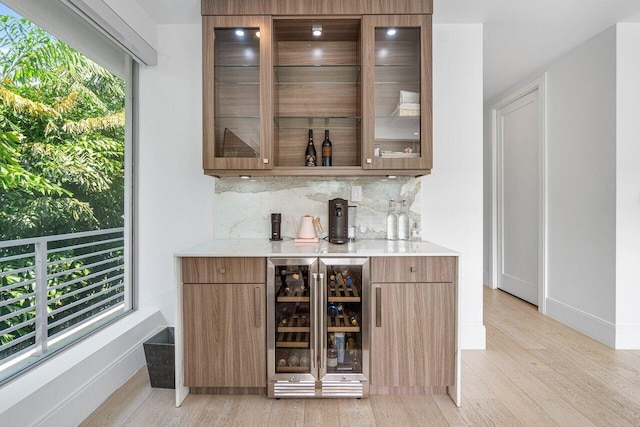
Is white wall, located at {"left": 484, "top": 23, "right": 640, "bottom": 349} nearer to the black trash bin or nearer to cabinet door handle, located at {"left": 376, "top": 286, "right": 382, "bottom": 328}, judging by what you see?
cabinet door handle, located at {"left": 376, "top": 286, "right": 382, "bottom": 328}

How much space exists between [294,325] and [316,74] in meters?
1.70

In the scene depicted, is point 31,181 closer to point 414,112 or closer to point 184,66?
point 184,66

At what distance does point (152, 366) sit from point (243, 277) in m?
0.81

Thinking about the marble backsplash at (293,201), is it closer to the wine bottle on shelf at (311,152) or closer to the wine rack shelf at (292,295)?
the wine bottle on shelf at (311,152)

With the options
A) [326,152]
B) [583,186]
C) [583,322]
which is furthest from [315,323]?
[583,186]

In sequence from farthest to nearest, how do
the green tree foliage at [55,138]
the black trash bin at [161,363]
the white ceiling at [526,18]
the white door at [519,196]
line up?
the white door at [519,196]
the white ceiling at [526,18]
the black trash bin at [161,363]
the green tree foliage at [55,138]

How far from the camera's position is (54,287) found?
2.06 metres

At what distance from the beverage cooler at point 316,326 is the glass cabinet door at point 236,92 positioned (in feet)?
2.60

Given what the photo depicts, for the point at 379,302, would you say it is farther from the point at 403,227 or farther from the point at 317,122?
the point at 317,122

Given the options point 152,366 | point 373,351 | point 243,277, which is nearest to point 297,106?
point 243,277

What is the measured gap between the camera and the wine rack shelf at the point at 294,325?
78.5 inches

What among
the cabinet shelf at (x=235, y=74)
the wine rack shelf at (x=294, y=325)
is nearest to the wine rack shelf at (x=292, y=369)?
the wine rack shelf at (x=294, y=325)

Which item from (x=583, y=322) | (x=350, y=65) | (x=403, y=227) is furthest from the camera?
(x=583, y=322)

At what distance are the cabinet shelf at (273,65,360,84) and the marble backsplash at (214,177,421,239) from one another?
70 centimetres
